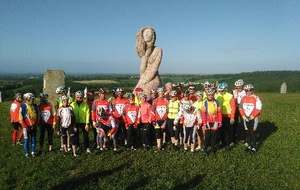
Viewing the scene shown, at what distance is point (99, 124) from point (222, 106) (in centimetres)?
437

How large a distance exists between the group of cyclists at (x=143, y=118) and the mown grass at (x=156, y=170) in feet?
1.68

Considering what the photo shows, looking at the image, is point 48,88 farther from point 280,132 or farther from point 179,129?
point 280,132

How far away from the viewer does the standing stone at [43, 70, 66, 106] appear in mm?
16812

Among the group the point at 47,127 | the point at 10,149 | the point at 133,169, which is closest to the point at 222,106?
the point at 133,169

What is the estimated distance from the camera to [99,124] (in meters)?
9.68

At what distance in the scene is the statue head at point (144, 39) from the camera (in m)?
13.7

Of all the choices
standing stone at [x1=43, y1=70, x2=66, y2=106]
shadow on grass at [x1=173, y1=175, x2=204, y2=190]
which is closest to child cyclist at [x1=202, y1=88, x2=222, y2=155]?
shadow on grass at [x1=173, y1=175, x2=204, y2=190]

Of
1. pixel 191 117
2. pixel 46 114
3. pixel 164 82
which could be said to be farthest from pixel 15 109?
pixel 164 82

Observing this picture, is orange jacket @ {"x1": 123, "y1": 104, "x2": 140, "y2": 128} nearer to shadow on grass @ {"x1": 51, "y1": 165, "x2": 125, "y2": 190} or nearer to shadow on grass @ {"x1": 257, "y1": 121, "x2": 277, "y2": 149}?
shadow on grass @ {"x1": 51, "y1": 165, "x2": 125, "y2": 190}

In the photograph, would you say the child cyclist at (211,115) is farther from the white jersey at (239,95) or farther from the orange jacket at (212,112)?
the white jersey at (239,95)

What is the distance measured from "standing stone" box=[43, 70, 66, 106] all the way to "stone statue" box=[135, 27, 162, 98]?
5865 mm

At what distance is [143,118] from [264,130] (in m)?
6.81

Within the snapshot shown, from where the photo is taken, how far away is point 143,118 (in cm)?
1004

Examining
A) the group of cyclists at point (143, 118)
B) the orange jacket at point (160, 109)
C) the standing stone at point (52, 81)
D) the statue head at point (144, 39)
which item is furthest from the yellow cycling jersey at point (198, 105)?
the standing stone at point (52, 81)
